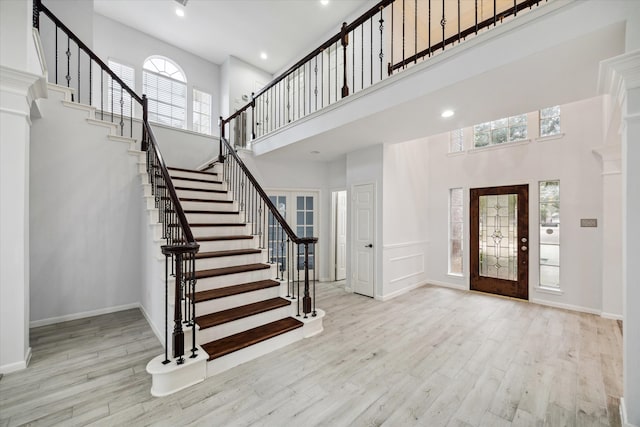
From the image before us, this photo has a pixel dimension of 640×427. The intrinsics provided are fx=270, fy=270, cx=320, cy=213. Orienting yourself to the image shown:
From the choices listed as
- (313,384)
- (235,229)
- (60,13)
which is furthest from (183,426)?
(60,13)

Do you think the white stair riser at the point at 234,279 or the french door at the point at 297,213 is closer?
the white stair riser at the point at 234,279

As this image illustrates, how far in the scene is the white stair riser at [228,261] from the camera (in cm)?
338

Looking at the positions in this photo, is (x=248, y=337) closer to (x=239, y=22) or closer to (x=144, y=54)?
(x=239, y=22)

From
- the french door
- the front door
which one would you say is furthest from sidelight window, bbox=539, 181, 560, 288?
the french door

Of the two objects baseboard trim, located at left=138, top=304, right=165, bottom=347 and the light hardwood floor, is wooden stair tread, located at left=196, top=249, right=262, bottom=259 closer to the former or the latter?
baseboard trim, located at left=138, top=304, right=165, bottom=347

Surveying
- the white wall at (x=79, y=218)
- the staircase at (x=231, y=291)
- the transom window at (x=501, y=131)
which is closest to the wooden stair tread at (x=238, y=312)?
the staircase at (x=231, y=291)

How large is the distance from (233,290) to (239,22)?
5.76m

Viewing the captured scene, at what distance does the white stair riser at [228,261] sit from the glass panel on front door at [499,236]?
4.19 metres

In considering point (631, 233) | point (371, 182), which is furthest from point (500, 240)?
point (631, 233)

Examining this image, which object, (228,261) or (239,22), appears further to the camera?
(239,22)

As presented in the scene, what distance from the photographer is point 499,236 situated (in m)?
4.98

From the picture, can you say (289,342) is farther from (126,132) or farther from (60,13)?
(60,13)

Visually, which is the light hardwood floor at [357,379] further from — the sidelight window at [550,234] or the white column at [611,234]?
the sidelight window at [550,234]

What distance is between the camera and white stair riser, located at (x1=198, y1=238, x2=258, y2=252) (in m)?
3.68
